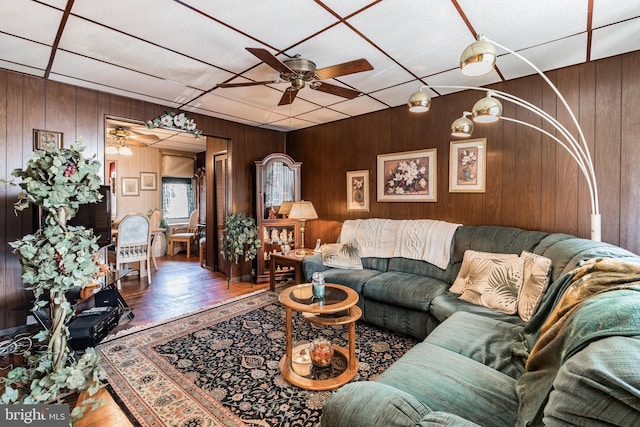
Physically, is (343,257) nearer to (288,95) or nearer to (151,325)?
(288,95)

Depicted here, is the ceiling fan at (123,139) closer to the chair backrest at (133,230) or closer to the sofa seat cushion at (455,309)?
the chair backrest at (133,230)

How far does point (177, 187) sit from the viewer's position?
758cm

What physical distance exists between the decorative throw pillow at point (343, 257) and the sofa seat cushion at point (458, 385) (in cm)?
193

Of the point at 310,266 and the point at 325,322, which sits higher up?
the point at 310,266

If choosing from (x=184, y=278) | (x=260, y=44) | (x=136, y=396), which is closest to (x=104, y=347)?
(x=136, y=396)

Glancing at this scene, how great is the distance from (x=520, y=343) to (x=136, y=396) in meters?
2.43

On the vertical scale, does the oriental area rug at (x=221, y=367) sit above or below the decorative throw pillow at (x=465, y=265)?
below

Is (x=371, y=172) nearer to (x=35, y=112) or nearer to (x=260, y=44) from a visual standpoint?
(x=260, y=44)

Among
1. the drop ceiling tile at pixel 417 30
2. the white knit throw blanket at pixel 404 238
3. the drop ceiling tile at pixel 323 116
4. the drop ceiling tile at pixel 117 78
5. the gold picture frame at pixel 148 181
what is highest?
the drop ceiling tile at pixel 323 116

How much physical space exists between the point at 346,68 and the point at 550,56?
181 cm

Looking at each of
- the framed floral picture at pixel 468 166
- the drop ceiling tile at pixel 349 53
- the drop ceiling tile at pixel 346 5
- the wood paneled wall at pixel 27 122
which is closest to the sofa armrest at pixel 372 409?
the drop ceiling tile at pixel 346 5

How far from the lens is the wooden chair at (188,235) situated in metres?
6.81

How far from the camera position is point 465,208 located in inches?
135

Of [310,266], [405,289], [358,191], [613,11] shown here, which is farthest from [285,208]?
[613,11]
